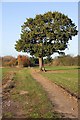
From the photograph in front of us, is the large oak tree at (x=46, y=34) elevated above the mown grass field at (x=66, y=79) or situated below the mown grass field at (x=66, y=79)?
above

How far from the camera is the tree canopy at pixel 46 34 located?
55.3 meters

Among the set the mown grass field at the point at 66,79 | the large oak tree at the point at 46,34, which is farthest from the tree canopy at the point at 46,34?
the mown grass field at the point at 66,79

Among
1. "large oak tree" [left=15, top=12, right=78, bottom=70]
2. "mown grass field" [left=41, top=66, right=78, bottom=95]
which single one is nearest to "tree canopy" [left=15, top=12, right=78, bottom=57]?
"large oak tree" [left=15, top=12, right=78, bottom=70]

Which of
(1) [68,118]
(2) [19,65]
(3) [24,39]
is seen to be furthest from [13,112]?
(2) [19,65]

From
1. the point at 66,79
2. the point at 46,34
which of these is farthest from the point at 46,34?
the point at 66,79

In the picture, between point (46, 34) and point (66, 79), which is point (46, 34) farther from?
point (66, 79)

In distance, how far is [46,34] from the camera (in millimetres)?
54812

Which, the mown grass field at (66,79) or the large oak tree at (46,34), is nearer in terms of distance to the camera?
the mown grass field at (66,79)

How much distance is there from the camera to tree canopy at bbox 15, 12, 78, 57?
55.3 meters

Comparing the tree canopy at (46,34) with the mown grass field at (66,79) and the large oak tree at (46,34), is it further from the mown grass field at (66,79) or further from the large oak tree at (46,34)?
the mown grass field at (66,79)

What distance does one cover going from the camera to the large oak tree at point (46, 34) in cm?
5531

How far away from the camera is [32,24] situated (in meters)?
56.5

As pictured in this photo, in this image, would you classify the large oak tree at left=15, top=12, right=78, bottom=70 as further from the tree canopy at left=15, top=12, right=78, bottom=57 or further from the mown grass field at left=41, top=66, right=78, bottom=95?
the mown grass field at left=41, top=66, right=78, bottom=95

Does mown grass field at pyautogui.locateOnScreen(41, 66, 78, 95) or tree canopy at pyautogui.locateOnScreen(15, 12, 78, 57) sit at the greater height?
tree canopy at pyautogui.locateOnScreen(15, 12, 78, 57)
